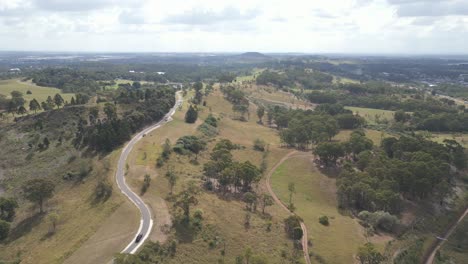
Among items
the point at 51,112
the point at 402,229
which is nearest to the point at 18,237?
the point at 51,112

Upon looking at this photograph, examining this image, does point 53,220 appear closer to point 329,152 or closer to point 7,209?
point 7,209

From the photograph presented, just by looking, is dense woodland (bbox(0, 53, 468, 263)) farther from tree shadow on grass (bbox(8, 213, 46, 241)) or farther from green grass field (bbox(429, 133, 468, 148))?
green grass field (bbox(429, 133, 468, 148))

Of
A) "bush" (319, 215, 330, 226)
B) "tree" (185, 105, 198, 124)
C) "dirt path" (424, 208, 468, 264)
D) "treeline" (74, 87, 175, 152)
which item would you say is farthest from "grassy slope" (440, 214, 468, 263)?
"tree" (185, 105, 198, 124)

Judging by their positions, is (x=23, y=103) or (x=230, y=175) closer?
(x=230, y=175)

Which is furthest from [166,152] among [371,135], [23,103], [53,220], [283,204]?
[371,135]

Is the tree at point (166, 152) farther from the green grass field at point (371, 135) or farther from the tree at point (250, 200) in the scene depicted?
the green grass field at point (371, 135)

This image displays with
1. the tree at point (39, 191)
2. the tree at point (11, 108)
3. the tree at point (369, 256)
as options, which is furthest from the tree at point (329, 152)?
the tree at point (11, 108)
